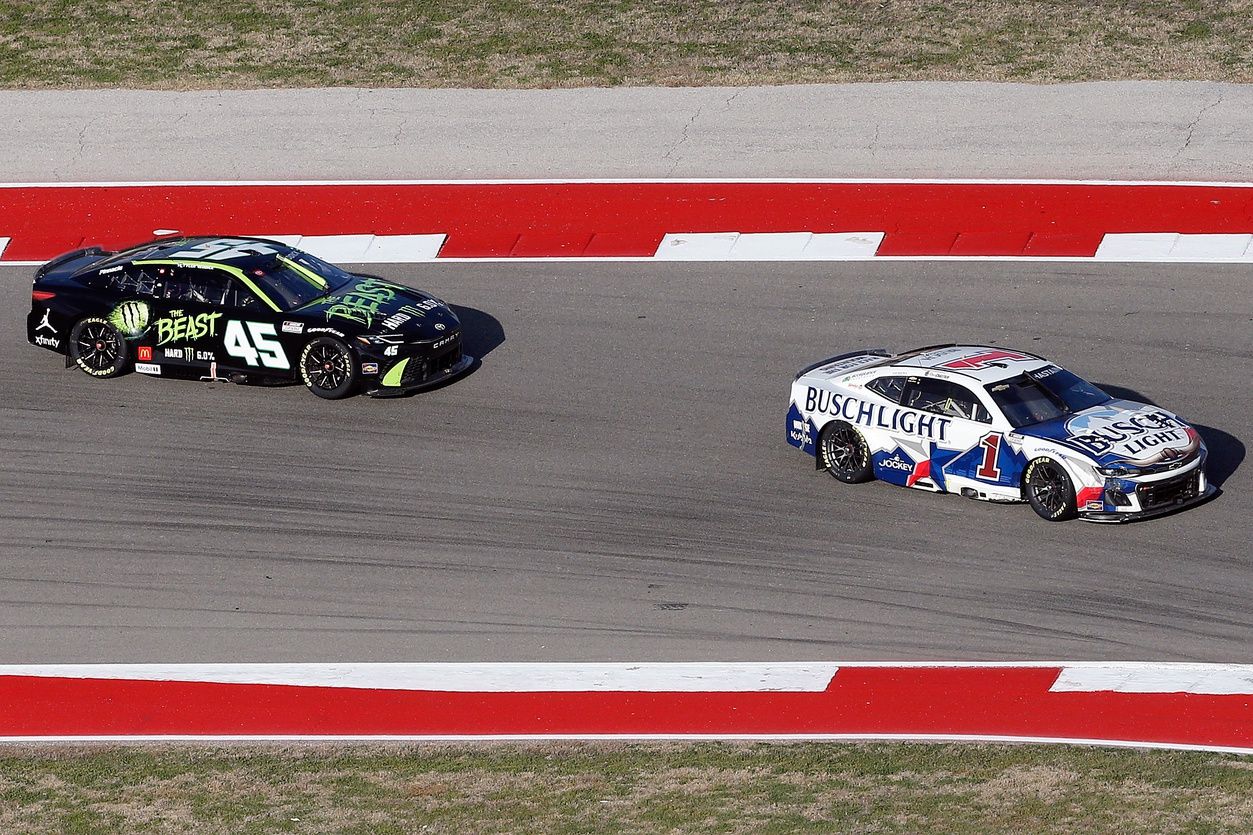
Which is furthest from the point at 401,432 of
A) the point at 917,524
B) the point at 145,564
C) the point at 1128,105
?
the point at 1128,105

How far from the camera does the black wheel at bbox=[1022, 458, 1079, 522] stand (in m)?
16.3

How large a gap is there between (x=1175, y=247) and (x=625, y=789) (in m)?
12.3

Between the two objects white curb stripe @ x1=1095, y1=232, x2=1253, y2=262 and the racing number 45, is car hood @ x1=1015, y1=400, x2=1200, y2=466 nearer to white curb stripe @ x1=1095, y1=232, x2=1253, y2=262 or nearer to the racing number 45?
white curb stripe @ x1=1095, y1=232, x2=1253, y2=262

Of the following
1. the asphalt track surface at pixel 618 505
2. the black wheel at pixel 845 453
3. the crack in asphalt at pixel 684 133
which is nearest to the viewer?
the asphalt track surface at pixel 618 505

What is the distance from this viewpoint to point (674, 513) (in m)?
17.2

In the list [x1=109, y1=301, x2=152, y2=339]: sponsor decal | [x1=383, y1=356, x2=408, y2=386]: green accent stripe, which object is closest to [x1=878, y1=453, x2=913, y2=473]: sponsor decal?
[x1=383, y1=356, x2=408, y2=386]: green accent stripe

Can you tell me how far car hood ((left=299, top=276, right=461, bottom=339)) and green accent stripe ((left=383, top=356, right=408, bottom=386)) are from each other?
306 mm

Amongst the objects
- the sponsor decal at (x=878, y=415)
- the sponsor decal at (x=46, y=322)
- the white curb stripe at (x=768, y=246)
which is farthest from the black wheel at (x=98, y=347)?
the sponsor decal at (x=878, y=415)

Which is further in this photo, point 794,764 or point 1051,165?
point 1051,165

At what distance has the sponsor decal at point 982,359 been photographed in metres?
17.3

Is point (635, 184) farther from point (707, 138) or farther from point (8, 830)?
point (8, 830)

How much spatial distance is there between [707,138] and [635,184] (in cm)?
160

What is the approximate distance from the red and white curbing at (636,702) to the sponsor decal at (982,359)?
11.8 feet

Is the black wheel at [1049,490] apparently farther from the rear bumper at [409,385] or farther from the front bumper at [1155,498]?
the rear bumper at [409,385]
